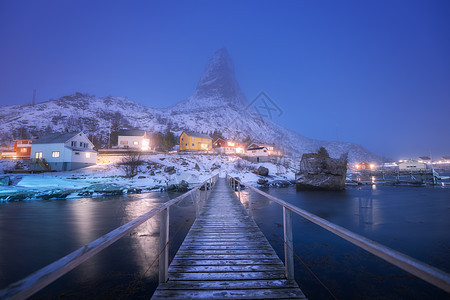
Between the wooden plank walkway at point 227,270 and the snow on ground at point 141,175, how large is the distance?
2293cm

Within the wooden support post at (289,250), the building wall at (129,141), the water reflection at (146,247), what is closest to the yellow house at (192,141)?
the building wall at (129,141)

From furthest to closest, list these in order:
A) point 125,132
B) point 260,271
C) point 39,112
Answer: point 39,112
point 125,132
point 260,271

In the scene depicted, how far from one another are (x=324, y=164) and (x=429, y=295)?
27.5 metres

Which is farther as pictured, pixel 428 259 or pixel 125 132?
pixel 125 132

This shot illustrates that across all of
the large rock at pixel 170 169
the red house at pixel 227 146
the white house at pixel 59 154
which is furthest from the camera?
the red house at pixel 227 146

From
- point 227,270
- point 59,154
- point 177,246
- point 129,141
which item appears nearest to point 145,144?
point 129,141

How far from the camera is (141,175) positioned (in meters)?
32.1

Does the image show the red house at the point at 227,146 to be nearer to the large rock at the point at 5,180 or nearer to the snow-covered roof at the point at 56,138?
the snow-covered roof at the point at 56,138

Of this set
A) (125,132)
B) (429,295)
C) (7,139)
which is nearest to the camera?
(429,295)

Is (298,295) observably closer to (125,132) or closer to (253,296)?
(253,296)

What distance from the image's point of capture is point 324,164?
3108cm

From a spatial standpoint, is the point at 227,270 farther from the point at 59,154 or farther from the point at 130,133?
the point at 130,133

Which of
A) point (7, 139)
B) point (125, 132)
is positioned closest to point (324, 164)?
point (125, 132)

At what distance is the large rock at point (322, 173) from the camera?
1196 inches
